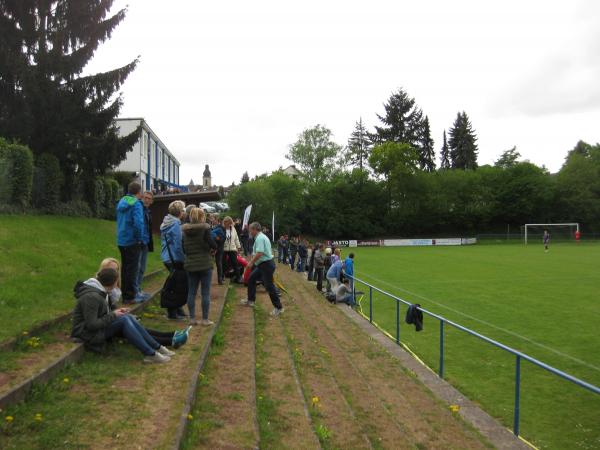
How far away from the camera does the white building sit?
43.9 meters

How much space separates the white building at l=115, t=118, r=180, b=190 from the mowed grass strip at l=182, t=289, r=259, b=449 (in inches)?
1322

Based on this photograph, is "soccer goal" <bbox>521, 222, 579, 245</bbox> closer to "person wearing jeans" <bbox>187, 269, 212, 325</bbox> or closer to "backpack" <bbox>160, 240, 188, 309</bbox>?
"person wearing jeans" <bbox>187, 269, 212, 325</bbox>

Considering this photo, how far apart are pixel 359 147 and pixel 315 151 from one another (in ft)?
30.3

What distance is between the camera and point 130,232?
6.72 metres

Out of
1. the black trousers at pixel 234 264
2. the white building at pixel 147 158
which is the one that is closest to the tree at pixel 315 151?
the white building at pixel 147 158

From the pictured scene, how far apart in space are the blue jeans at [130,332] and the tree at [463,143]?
3234 inches

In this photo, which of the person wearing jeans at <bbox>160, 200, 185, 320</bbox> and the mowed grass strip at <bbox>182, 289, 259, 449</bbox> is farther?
the person wearing jeans at <bbox>160, 200, 185, 320</bbox>

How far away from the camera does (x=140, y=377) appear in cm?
453

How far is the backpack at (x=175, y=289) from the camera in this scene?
6715mm

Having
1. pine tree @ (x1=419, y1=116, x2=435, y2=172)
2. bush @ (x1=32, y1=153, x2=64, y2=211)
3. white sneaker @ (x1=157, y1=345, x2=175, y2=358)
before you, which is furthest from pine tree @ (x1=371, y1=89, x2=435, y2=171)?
white sneaker @ (x1=157, y1=345, x2=175, y2=358)

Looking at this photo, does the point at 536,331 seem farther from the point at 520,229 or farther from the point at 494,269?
the point at 520,229

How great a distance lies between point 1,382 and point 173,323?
309 centimetres

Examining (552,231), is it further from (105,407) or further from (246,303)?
(105,407)

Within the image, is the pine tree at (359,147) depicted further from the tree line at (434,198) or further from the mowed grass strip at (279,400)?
the mowed grass strip at (279,400)
